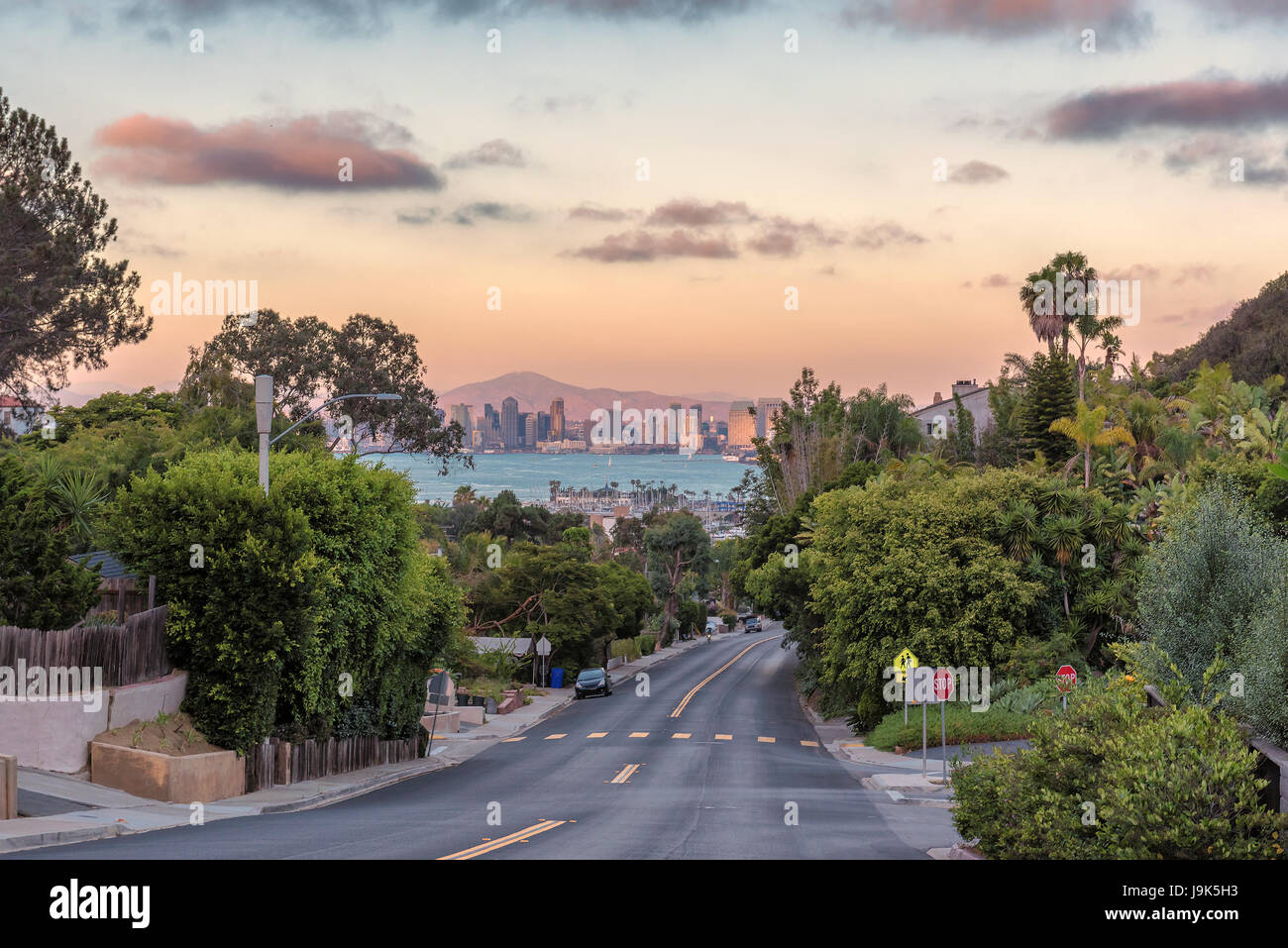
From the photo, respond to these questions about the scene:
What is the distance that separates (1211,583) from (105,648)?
19.2 metres

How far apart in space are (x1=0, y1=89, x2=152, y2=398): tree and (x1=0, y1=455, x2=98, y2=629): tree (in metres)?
19.2

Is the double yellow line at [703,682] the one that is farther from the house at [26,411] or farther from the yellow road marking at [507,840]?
the yellow road marking at [507,840]

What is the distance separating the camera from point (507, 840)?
54.7ft

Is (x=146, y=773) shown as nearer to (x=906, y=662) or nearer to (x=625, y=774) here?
(x=625, y=774)

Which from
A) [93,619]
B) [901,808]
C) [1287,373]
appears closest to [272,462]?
[93,619]

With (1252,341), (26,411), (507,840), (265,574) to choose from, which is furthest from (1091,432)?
(26,411)

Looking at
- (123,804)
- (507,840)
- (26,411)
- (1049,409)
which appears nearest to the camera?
(507,840)

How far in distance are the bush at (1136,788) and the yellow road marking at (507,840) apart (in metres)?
6.73

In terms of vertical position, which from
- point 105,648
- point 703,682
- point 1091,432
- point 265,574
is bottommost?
point 703,682

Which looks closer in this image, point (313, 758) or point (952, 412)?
point (313, 758)

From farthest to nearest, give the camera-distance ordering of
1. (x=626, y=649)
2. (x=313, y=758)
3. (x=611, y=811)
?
(x=626, y=649) → (x=313, y=758) → (x=611, y=811)

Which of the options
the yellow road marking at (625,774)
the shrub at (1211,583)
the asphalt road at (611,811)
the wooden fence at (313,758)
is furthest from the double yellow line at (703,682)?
the shrub at (1211,583)

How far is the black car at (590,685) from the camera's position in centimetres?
5906
